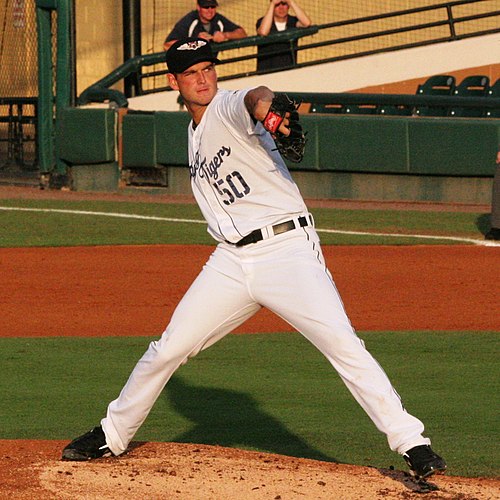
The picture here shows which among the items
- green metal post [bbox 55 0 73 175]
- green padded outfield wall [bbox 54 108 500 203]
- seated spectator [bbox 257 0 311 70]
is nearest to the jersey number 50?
green padded outfield wall [bbox 54 108 500 203]

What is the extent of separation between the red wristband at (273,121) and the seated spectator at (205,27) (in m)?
11.7

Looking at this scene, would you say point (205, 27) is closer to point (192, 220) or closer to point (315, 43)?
point (315, 43)

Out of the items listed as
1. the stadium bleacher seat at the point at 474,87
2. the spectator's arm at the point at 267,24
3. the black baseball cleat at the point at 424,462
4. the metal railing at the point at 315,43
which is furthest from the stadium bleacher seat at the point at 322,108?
the black baseball cleat at the point at 424,462

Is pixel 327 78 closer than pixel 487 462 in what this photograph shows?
No

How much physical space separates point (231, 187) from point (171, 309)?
15.0 ft

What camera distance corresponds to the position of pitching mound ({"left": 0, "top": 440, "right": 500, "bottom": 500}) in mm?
4816

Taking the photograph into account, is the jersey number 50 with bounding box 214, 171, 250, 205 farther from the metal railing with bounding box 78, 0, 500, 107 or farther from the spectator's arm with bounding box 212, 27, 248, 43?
the spectator's arm with bounding box 212, 27, 248, 43

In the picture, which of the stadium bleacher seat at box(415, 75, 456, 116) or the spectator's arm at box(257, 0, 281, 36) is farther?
the stadium bleacher seat at box(415, 75, 456, 116)

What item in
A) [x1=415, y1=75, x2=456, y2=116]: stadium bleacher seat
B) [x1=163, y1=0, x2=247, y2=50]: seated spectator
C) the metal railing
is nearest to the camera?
[x1=163, y1=0, x2=247, y2=50]: seated spectator

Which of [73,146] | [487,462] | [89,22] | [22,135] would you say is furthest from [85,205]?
[487,462]

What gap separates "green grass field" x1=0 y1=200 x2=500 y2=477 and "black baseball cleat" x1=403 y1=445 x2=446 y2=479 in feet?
2.48

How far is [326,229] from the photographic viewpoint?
1338 cm

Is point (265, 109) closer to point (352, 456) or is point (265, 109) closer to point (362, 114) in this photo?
point (352, 456)

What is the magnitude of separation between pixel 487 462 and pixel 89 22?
62.5 feet
